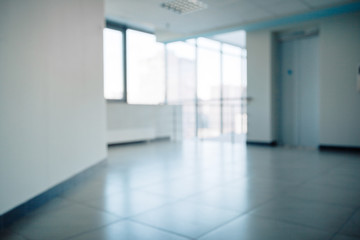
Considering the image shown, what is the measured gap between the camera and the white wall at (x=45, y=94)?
200 centimetres

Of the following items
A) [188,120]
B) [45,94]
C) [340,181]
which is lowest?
[340,181]

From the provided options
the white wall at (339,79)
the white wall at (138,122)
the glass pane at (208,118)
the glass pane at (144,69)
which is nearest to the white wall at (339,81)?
the white wall at (339,79)

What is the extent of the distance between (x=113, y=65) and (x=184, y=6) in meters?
2.54

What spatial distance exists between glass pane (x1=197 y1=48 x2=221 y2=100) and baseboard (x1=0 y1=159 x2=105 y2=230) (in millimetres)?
5469

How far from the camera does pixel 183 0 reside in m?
4.67

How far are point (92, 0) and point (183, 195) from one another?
2640 mm

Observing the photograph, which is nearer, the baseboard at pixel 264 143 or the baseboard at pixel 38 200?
the baseboard at pixel 38 200

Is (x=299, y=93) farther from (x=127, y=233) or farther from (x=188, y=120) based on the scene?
(x=127, y=233)

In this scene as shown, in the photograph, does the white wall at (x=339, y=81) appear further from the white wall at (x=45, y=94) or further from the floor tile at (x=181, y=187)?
the white wall at (x=45, y=94)

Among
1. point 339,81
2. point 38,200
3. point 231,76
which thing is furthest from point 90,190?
point 231,76

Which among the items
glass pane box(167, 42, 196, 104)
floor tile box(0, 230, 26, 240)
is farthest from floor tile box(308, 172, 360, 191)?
glass pane box(167, 42, 196, 104)

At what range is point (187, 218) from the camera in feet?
6.81

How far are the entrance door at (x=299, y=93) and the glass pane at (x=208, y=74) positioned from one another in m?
2.34

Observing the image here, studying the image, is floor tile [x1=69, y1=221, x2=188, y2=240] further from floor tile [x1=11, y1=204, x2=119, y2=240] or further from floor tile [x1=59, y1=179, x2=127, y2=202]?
floor tile [x1=59, y1=179, x2=127, y2=202]
